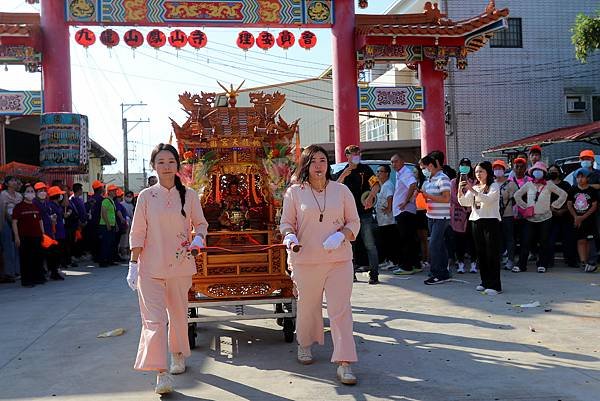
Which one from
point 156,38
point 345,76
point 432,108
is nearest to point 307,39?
point 345,76

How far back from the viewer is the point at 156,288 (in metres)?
4.74

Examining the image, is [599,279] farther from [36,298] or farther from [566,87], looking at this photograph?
[566,87]

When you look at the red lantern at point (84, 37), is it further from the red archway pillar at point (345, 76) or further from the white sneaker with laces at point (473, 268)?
the white sneaker with laces at point (473, 268)

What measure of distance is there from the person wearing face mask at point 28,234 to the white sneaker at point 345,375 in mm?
7639

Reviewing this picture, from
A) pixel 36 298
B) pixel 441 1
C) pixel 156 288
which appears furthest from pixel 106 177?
pixel 156 288

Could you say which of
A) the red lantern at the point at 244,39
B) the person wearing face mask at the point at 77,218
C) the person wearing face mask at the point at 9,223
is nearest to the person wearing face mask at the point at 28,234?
the person wearing face mask at the point at 9,223

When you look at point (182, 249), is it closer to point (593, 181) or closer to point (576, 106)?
point (593, 181)

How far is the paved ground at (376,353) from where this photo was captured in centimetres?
458

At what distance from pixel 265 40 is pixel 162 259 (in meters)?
12.5

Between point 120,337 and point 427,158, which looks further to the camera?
point 427,158

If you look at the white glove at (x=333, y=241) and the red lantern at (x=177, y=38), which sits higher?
the red lantern at (x=177, y=38)

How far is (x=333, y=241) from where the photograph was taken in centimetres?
478

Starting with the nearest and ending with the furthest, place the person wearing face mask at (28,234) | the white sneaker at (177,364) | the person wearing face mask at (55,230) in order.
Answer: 1. the white sneaker at (177,364)
2. the person wearing face mask at (28,234)
3. the person wearing face mask at (55,230)

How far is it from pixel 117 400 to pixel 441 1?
66.6 feet
